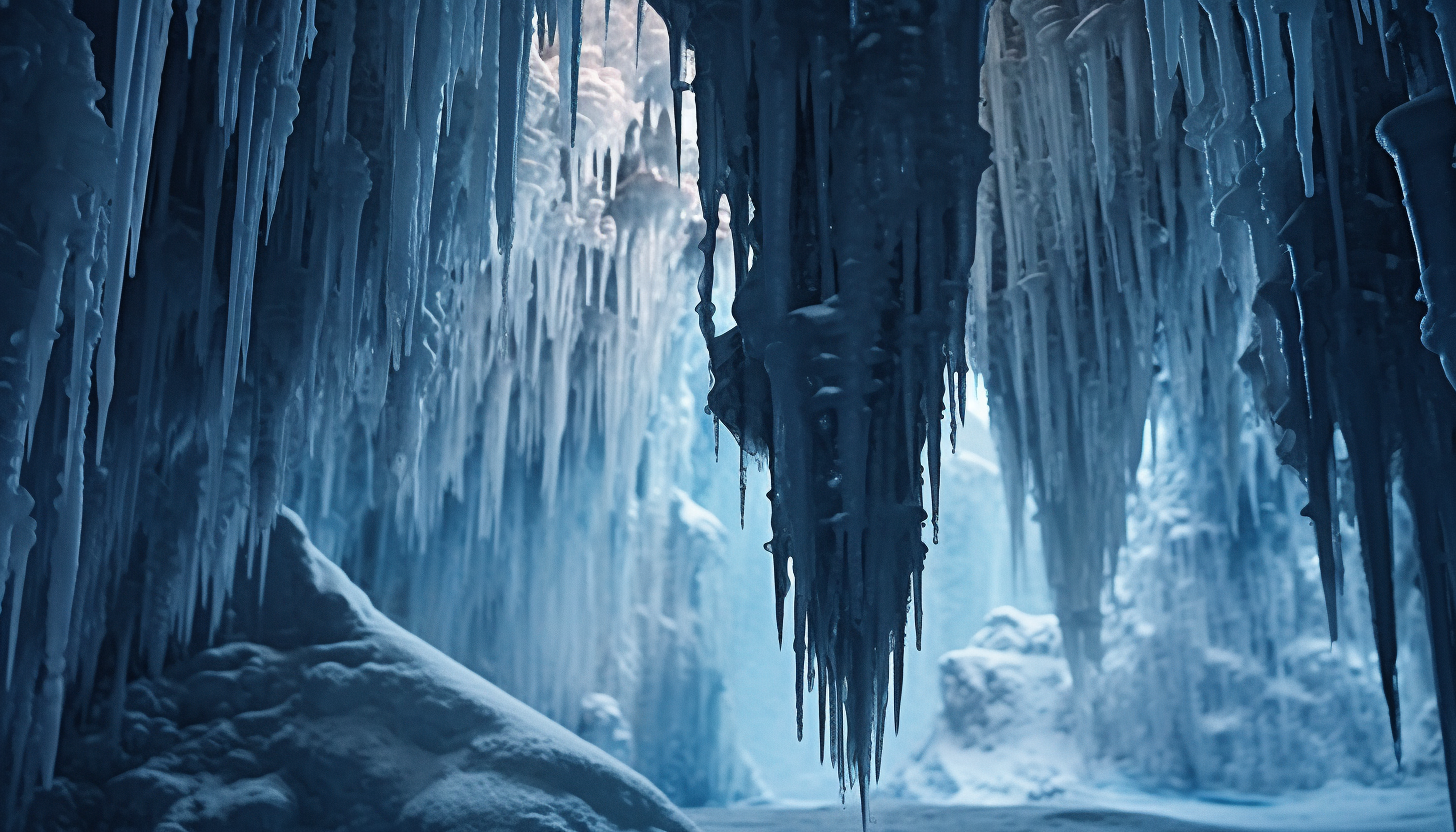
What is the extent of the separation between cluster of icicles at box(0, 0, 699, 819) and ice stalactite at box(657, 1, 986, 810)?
1.07m

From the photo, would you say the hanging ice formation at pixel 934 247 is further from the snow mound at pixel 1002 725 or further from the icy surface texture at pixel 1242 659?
the snow mound at pixel 1002 725

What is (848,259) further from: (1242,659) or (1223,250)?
(1242,659)

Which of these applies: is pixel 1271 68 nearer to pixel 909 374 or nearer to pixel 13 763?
pixel 909 374

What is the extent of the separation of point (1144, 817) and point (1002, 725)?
1142cm

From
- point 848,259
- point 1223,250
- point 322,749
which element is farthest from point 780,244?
point 322,749

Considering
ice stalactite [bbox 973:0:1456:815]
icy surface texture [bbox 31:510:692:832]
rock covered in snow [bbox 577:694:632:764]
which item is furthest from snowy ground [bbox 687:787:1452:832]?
rock covered in snow [bbox 577:694:632:764]

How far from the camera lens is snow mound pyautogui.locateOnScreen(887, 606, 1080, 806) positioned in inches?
669

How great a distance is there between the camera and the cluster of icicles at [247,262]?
3020 mm

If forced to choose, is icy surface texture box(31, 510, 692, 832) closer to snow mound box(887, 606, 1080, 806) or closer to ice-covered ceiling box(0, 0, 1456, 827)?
ice-covered ceiling box(0, 0, 1456, 827)

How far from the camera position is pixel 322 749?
5.29m

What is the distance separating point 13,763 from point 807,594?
11.2 feet

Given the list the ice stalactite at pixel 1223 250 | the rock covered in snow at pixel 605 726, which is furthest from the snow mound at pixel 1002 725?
the ice stalactite at pixel 1223 250

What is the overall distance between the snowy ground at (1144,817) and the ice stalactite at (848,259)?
3.25 m

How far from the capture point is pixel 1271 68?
3.62 metres
